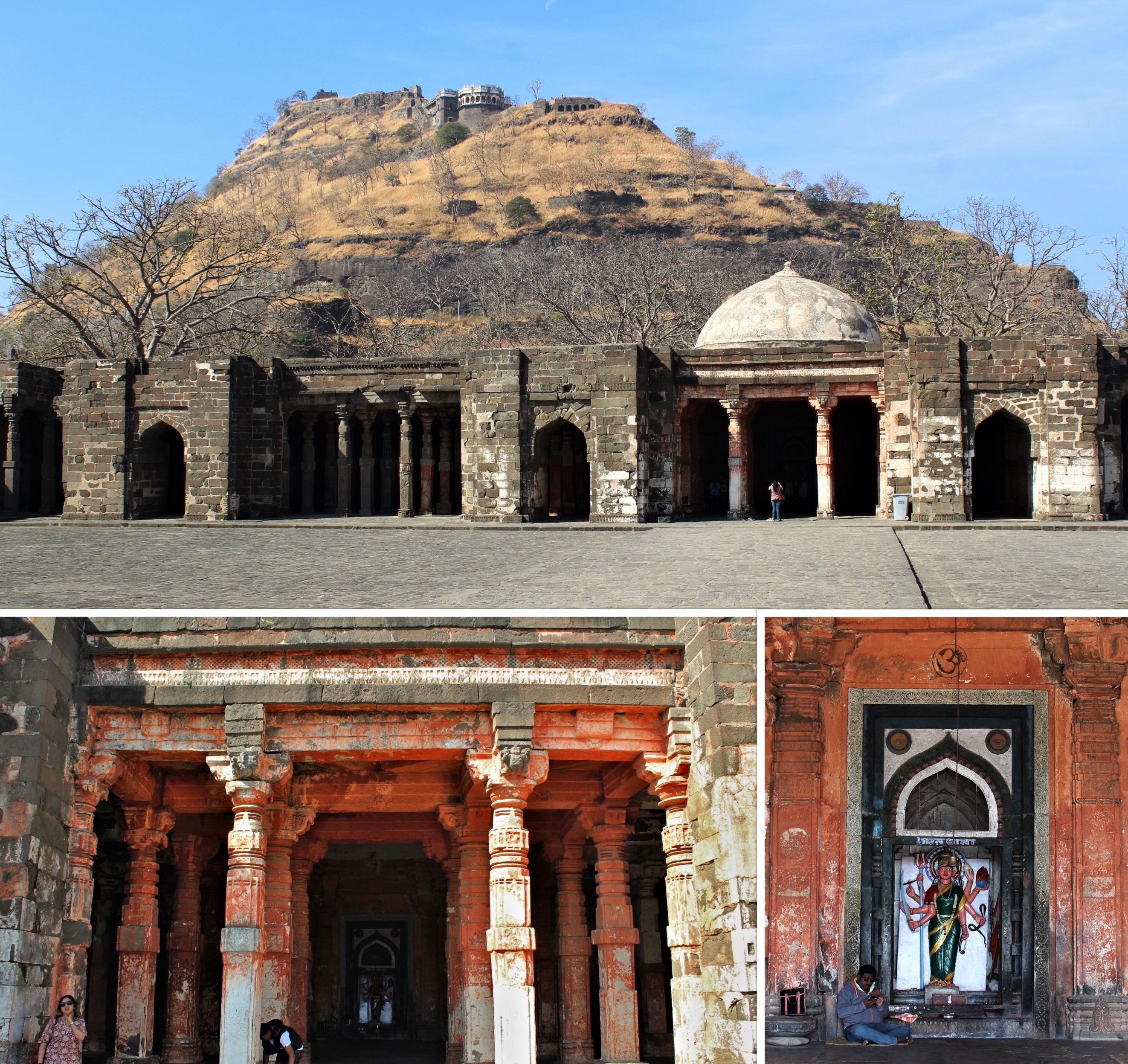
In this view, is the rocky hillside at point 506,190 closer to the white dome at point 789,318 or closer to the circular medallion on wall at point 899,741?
the white dome at point 789,318

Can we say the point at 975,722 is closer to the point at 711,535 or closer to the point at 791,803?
the point at 791,803

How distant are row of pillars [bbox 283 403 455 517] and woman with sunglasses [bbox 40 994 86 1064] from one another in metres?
19.4

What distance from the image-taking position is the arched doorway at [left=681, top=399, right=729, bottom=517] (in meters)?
30.5

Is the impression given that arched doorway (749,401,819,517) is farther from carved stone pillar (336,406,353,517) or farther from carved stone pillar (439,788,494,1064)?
carved stone pillar (439,788,494,1064)

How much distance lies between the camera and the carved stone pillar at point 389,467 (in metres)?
31.3

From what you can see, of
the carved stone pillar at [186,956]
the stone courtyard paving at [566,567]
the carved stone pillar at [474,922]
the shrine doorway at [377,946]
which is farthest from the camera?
the shrine doorway at [377,946]

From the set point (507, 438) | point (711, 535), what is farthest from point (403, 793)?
point (507, 438)

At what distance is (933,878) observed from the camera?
1392 cm

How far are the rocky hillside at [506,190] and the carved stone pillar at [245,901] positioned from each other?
229 ft

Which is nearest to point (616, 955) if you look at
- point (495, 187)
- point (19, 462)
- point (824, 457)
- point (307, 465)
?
point (824, 457)

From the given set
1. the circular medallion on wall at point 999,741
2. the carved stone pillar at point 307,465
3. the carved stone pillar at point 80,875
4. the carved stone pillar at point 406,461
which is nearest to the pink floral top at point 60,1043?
the carved stone pillar at point 80,875

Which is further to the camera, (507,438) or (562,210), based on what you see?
(562,210)

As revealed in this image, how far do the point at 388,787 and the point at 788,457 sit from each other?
19.3 metres

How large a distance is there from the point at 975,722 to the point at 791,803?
6.23 ft
